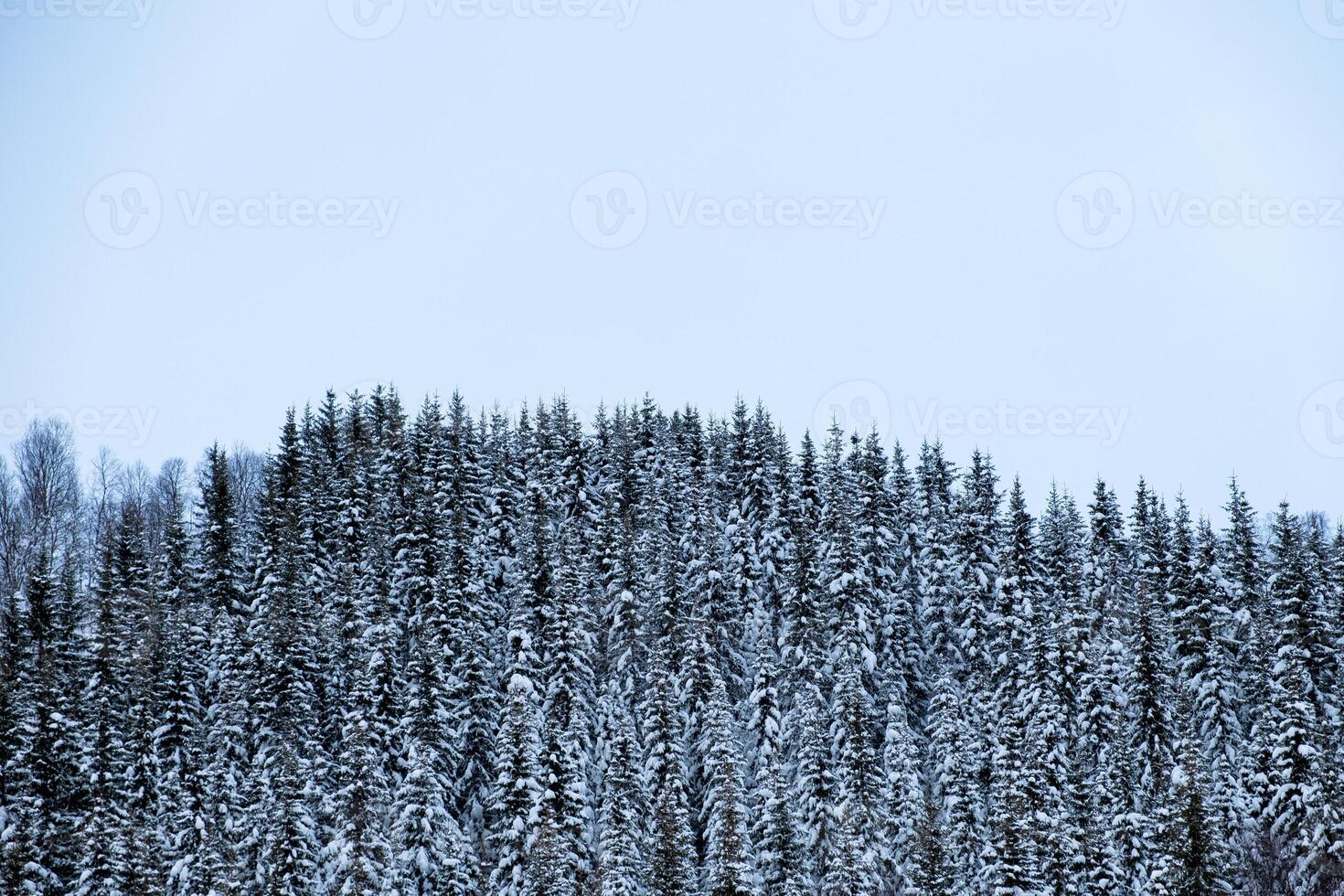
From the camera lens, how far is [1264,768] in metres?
49.5

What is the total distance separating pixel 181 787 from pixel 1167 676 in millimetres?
50495

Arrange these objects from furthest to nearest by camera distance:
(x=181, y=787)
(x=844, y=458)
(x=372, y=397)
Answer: (x=372, y=397)
(x=844, y=458)
(x=181, y=787)

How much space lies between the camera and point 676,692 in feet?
199

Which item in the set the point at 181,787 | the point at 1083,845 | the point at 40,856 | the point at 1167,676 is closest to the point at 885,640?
the point at 1167,676

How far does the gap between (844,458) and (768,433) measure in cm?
663

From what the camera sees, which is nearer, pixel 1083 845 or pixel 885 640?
pixel 1083 845

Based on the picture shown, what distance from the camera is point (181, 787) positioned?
51.7 meters

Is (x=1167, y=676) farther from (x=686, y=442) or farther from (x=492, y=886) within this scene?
(x=686, y=442)

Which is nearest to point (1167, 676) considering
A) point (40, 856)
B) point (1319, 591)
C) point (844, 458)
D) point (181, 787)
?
point (1319, 591)

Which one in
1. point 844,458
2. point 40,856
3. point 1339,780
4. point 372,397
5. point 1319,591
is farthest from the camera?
point 372,397

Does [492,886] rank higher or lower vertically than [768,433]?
lower

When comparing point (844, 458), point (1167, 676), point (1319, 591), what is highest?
point (844, 458)

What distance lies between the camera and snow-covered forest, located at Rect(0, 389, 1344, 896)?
46188 millimetres

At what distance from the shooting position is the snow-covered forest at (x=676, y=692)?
152 feet
